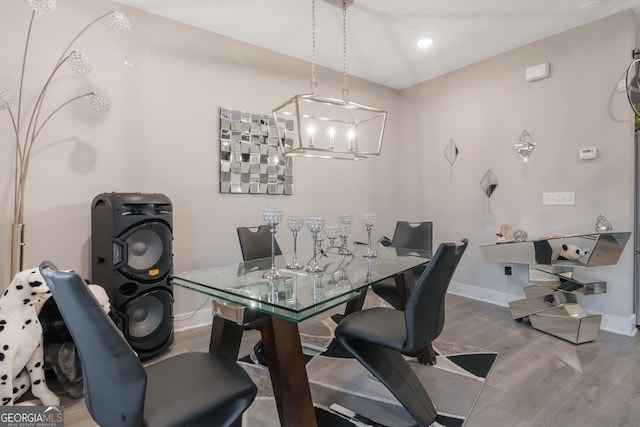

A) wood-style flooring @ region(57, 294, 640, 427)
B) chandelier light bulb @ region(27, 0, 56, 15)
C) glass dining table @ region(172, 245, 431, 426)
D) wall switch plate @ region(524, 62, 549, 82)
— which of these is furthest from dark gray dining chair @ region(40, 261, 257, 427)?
wall switch plate @ region(524, 62, 549, 82)

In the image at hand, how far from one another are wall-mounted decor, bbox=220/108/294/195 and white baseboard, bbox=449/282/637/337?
2404 millimetres

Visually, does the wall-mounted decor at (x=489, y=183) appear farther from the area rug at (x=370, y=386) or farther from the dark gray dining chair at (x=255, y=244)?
the dark gray dining chair at (x=255, y=244)

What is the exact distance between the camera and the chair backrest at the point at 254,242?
2668mm

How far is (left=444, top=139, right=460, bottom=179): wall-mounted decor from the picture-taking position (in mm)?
4059

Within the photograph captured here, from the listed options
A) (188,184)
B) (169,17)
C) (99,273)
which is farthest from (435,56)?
(99,273)

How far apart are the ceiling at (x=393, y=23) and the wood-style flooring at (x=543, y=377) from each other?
109 inches

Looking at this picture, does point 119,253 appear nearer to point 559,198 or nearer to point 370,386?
point 370,386

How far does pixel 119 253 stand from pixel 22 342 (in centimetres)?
66

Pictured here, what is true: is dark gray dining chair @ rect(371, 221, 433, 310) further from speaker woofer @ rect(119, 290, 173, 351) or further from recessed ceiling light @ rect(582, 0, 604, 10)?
recessed ceiling light @ rect(582, 0, 604, 10)

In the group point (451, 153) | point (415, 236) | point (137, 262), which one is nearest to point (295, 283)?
point (137, 262)

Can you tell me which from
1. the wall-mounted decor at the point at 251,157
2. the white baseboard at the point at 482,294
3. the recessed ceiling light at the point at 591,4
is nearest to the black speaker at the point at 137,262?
the wall-mounted decor at the point at 251,157

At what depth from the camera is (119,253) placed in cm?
220

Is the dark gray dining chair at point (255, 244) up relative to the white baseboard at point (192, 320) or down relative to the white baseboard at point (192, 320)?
up

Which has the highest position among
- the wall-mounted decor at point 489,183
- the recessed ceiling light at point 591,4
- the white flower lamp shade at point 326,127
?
the recessed ceiling light at point 591,4
